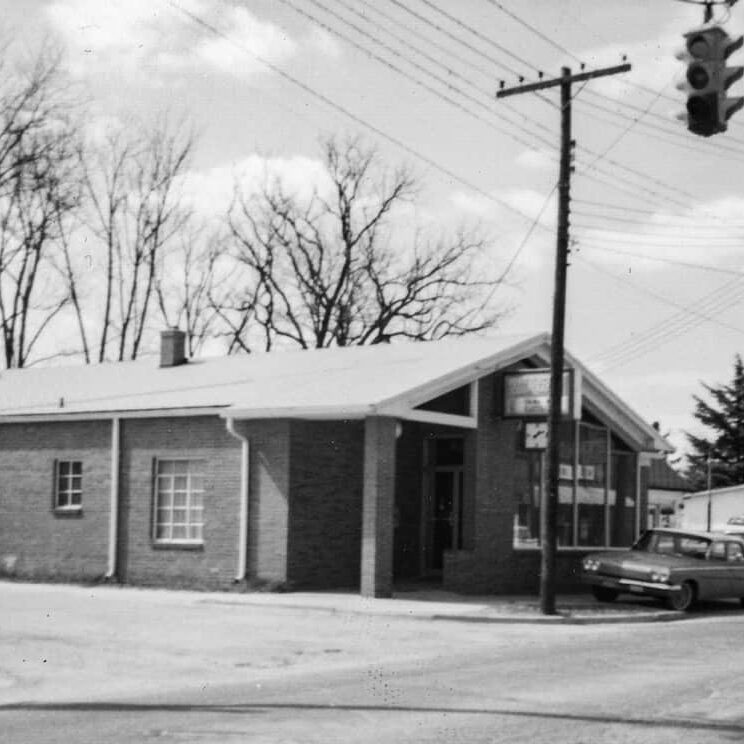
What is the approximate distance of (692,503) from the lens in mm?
71938

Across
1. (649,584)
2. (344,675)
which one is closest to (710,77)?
(344,675)

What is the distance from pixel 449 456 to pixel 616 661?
12379 mm

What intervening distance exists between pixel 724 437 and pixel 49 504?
63060 millimetres

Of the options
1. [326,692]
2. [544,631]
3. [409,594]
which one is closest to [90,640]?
[326,692]

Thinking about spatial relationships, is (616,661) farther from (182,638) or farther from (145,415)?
(145,415)

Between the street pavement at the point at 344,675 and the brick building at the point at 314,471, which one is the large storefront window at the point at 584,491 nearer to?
the brick building at the point at 314,471

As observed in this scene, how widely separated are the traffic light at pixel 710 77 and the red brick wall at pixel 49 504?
18398 mm

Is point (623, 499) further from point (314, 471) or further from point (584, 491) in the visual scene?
point (314, 471)

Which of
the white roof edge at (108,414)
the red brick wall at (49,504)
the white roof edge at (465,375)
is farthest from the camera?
the red brick wall at (49,504)

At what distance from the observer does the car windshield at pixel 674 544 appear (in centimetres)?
2452

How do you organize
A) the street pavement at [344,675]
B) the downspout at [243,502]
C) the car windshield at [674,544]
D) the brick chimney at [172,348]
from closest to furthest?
the street pavement at [344,675]
the downspout at [243,502]
the car windshield at [674,544]
the brick chimney at [172,348]

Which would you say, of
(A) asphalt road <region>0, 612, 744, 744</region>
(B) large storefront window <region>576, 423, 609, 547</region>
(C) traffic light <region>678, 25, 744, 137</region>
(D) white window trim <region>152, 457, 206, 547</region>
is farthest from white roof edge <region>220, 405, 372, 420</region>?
(C) traffic light <region>678, 25, 744, 137</region>

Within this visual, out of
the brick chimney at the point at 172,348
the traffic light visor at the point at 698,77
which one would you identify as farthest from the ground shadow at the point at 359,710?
the brick chimney at the point at 172,348

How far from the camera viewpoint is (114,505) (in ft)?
85.2
